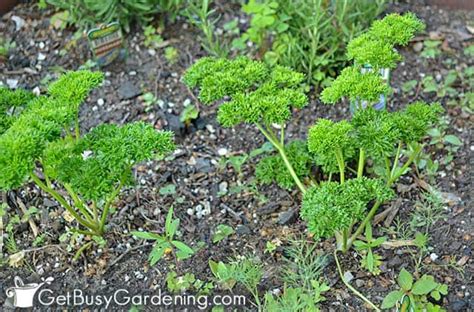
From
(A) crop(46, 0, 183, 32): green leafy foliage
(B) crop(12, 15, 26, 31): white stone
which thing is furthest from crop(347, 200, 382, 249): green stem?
(B) crop(12, 15, 26, 31): white stone

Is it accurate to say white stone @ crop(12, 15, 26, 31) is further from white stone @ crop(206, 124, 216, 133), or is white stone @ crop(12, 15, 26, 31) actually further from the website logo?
the website logo

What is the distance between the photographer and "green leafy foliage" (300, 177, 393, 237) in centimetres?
184

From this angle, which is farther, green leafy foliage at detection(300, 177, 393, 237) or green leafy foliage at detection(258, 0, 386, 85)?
green leafy foliage at detection(258, 0, 386, 85)

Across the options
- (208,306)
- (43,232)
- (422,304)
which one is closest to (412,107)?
(422,304)

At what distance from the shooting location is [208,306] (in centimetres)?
203

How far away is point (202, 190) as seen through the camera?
2.37m

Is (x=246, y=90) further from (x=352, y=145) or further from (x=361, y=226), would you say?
(x=361, y=226)

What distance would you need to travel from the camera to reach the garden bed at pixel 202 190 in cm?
212

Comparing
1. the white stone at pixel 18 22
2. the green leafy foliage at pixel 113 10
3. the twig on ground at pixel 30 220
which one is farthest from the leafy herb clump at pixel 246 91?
the white stone at pixel 18 22

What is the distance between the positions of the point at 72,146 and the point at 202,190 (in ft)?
1.69

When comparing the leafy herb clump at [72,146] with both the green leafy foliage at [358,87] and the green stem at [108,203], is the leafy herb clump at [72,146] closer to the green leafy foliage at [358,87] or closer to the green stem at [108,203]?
the green stem at [108,203]

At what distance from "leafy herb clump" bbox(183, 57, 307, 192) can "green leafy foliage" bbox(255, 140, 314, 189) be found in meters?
0.09

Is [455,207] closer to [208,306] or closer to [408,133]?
[408,133]

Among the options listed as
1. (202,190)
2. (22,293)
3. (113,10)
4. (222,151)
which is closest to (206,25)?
(113,10)
